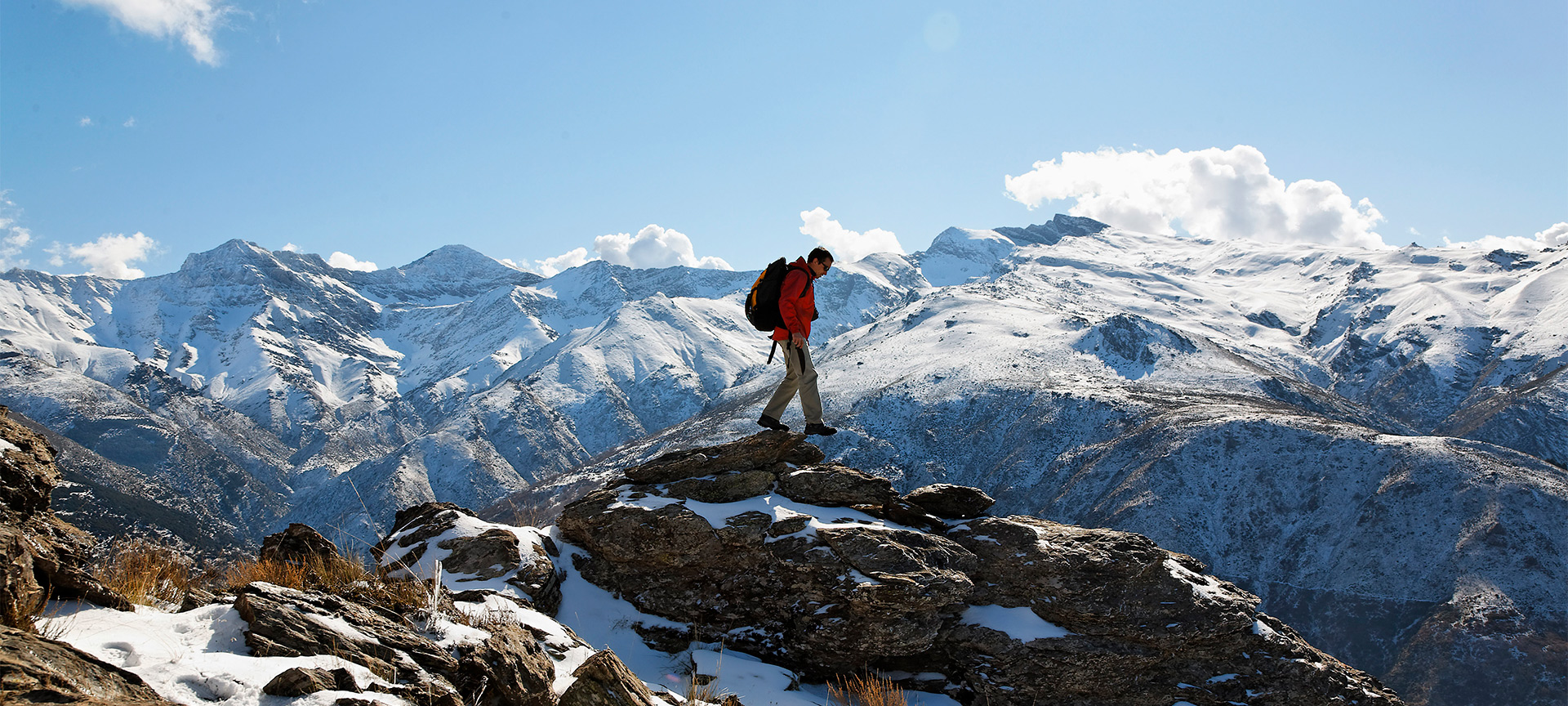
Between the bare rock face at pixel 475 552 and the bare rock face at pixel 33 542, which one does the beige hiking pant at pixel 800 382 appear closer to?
the bare rock face at pixel 475 552

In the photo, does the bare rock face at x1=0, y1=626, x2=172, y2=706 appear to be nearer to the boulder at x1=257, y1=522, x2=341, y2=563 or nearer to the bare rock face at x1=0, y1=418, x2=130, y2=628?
the bare rock face at x1=0, y1=418, x2=130, y2=628

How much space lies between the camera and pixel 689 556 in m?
12.9

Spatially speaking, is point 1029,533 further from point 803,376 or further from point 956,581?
point 803,376

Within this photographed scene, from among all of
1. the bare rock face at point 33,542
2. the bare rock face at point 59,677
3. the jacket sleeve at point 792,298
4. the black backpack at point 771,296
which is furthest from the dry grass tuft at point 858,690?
the bare rock face at point 33,542

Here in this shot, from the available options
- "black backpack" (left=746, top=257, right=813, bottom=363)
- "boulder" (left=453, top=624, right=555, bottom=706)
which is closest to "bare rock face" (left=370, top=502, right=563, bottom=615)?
"boulder" (left=453, top=624, right=555, bottom=706)

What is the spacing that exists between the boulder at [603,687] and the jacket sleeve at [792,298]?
Answer: 7931 millimetres

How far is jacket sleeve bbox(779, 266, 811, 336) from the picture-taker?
13789 millimetres

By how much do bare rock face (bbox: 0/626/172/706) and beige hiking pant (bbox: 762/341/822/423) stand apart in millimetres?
10167

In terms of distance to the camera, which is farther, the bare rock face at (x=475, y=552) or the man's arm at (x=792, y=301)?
the man's arm at (x=792, y=301)

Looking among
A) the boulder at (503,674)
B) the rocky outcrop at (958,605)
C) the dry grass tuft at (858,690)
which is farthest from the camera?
the rocky outcrop at (958,605)

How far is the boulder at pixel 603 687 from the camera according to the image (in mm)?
6289

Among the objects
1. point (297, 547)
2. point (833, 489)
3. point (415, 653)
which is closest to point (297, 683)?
point (415, 653)

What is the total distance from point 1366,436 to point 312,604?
165 metres

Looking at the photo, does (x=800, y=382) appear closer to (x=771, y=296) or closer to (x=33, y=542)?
(x=771, y=296)
